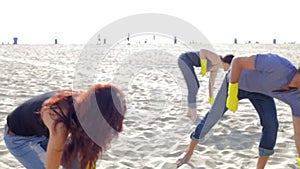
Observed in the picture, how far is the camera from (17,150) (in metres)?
2.18

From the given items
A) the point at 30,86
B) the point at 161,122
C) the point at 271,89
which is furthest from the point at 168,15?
the point at 30,86

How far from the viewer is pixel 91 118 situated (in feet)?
5.98

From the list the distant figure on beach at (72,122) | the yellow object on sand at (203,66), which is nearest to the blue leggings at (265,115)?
the distant figure on beach at (72,122)

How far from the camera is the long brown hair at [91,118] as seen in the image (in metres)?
1.82

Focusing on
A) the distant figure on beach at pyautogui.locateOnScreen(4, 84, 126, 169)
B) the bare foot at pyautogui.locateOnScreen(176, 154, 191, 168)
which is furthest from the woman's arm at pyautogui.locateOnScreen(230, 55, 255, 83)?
the distant figure on beach at pyautogui.locateOnScreen(4, 84, 126, 169)

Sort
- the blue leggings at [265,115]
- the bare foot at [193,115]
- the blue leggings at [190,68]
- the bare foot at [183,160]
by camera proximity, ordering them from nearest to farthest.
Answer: the blue leggings at [265,115]
the bare foot at [183,160]
the blue leggings at [190,68]
the bare foot at [193,115]

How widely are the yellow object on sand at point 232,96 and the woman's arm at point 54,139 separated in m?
1.49

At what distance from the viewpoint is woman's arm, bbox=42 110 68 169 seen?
1799 millimetres

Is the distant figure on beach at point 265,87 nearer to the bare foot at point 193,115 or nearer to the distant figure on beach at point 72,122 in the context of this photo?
the distant figure on beach at point 72,122

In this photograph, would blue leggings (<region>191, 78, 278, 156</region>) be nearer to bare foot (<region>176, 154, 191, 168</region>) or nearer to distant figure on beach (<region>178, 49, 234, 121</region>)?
bare foot (<region>176, 154, 191, 168</region>)

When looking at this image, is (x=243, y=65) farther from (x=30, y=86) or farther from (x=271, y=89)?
(x=30, y=86)

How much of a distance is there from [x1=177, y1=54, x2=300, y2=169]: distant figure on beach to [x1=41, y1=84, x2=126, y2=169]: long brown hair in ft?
3.89

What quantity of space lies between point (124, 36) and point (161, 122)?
1.92 metres

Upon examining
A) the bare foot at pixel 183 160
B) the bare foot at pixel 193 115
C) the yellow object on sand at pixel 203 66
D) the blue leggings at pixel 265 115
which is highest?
the yellow object on sand at pixel 203 66
